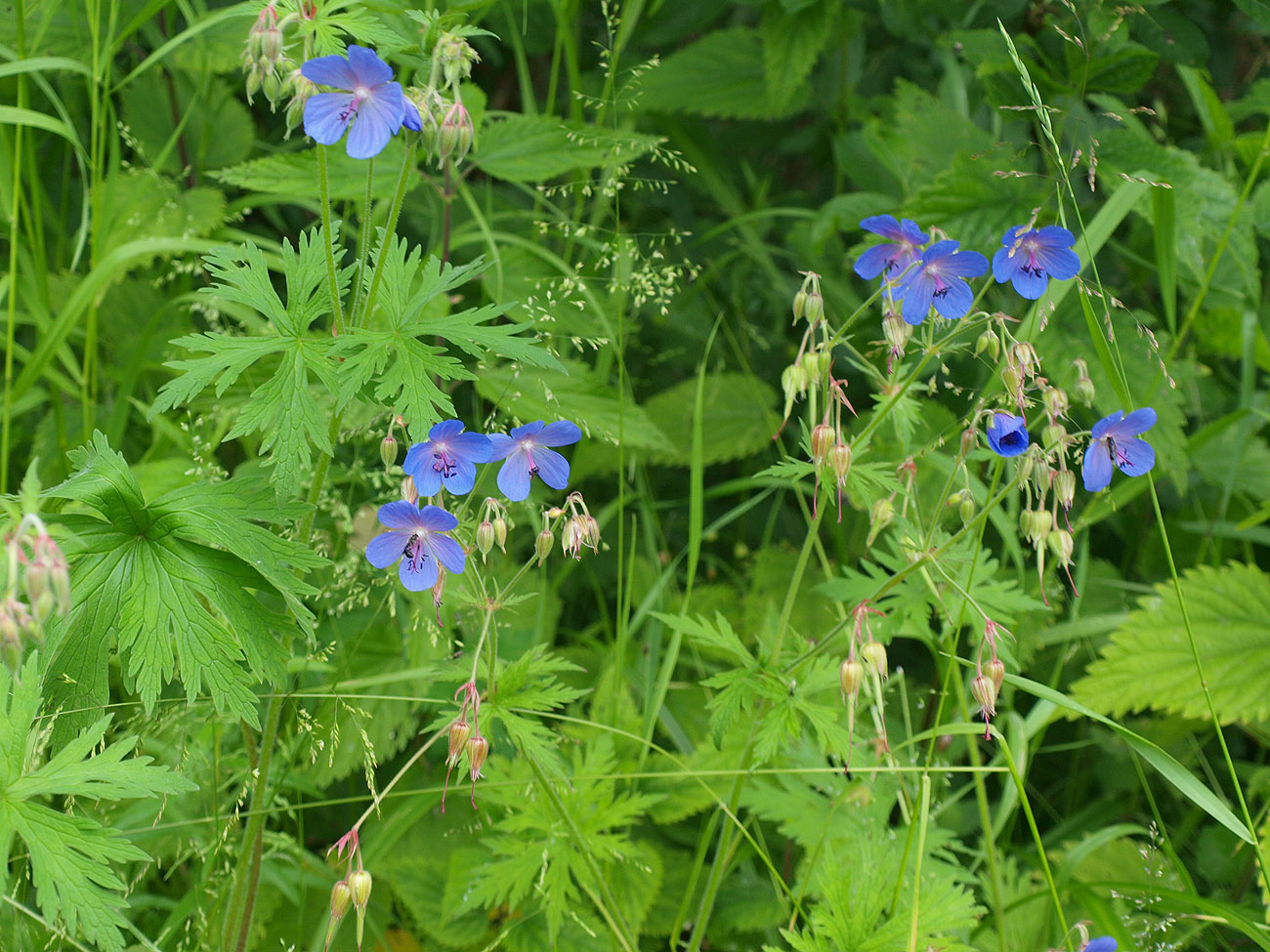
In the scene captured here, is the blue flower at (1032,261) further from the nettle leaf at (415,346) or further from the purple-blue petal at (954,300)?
the nettle leaf at (415,346)

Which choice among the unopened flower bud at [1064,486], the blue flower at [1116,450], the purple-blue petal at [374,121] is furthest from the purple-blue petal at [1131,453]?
the purple-blue petal at [374,121]

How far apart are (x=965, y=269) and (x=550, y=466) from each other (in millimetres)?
698

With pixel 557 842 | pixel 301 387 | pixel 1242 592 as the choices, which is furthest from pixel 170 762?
pixel 1242 592

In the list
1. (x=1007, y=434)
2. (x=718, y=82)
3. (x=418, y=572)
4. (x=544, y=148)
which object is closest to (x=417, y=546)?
(x=418, y=572)

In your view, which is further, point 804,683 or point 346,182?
point 346,182

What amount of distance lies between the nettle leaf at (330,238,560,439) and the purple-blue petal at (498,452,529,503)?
113 millimetres

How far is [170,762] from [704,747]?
1049 millimetres

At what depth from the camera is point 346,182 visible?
226 centimetres

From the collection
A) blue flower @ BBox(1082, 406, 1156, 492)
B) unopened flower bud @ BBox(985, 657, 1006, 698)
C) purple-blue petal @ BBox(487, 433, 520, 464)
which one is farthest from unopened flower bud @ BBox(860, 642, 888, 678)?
purple-blue petal @ BBox(487, 433, 520, 464)

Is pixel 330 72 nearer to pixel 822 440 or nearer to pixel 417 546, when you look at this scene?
pixel 417 546

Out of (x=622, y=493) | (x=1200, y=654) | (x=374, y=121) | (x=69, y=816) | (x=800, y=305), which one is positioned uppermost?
(x=374, y=121)

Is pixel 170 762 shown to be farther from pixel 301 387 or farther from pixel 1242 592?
pixel 1242 592

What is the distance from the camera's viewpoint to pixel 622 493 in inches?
89.4

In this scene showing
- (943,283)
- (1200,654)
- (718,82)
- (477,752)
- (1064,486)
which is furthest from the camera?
(718,82)
